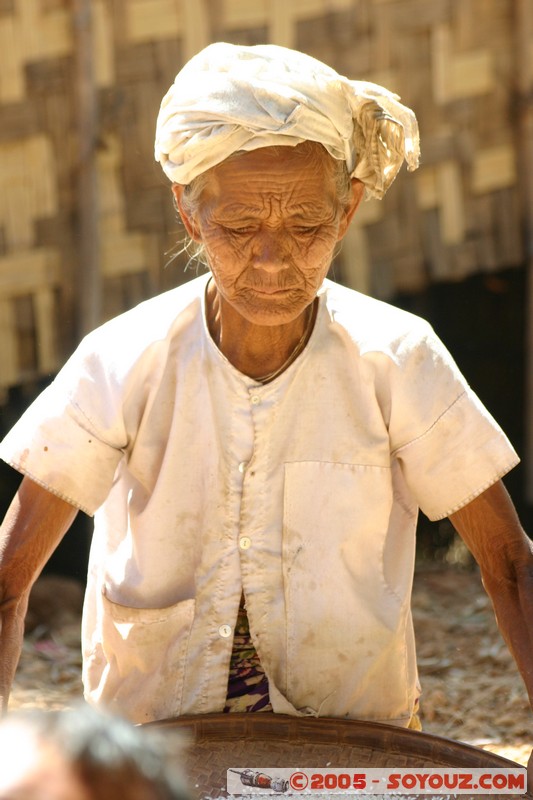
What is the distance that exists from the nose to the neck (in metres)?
0.19

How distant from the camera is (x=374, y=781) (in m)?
2.31

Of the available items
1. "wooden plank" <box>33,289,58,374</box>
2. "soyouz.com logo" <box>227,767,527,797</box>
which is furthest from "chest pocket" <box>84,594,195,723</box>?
"wooden plank" <box>33,289,58,374</box>

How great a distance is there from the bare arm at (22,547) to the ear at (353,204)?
2.43 ft

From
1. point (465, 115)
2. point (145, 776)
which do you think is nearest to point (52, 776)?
point (145, 776)

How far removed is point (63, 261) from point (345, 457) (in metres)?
2.18

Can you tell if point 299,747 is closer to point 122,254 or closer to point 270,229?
point 270,229

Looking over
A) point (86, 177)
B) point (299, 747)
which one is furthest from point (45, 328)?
point (299, 747)

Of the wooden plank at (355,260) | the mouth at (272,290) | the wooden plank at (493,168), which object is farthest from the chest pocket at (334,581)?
the wooden plank at (493,168)

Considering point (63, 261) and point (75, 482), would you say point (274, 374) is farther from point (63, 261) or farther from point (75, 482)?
point (63, 261)

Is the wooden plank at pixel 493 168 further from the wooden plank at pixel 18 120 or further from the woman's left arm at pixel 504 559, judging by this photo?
the woman's left arm at pixel 504 559

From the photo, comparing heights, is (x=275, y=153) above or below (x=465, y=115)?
above

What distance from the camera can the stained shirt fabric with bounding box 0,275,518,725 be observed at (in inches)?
98.9

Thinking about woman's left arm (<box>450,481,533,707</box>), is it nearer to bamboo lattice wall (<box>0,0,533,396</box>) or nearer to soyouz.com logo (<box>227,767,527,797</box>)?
soyouz.com logo (<box>227,767,527,797</box>)

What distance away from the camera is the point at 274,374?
Result: 2.57 meters
